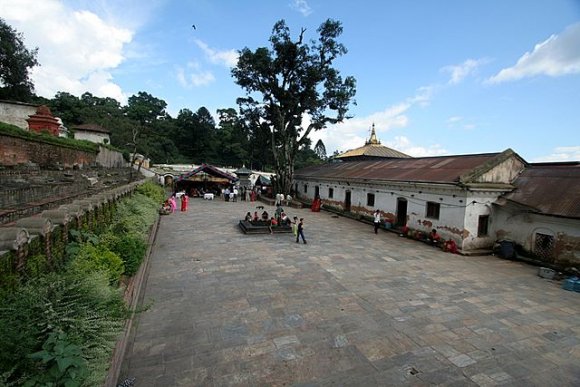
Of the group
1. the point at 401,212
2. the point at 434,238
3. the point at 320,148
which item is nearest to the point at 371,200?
the point at 401,212

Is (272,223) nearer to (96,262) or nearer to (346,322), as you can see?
(346,322)

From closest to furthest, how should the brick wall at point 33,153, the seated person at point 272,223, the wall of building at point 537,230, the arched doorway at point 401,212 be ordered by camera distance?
1. the brick wall at point 33,153
2. the wall of building at point 537,230
3. the seated person at point 272,223
4. the arched doorway at point 401,212

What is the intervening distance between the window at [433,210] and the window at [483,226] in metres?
1.80

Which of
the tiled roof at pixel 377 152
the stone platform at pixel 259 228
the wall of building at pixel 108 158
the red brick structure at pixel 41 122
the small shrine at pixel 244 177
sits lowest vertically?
the stone platform at pixel 259 228

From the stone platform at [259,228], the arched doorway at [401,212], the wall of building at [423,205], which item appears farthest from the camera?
the arched doorway at [401,212]

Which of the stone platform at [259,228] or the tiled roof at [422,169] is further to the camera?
the stone platform at [259,228]

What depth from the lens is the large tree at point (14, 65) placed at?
3172 cm

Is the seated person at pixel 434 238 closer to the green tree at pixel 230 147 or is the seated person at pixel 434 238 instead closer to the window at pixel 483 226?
the window at pixel 483 226

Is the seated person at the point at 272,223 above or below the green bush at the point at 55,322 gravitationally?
below

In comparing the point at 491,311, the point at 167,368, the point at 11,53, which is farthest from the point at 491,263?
the point at 11,53

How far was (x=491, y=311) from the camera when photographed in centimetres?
727

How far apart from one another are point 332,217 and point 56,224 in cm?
1766

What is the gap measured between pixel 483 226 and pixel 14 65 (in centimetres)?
4694

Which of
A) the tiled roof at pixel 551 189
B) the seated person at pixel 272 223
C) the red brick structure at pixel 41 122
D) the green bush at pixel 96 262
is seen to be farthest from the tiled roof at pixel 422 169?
the red brick structure at pixel 41 122
